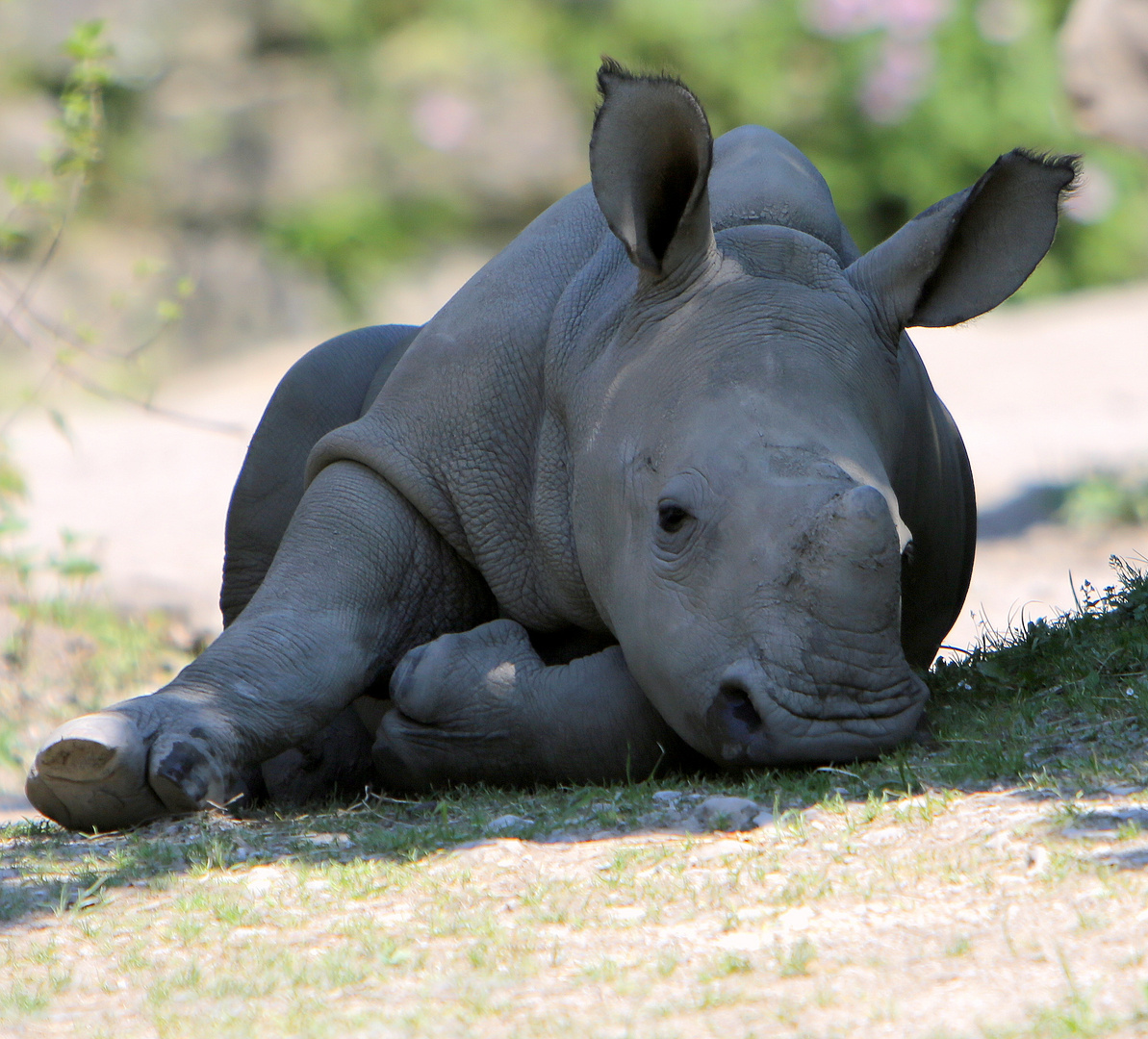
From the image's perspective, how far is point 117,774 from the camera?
3.78 m

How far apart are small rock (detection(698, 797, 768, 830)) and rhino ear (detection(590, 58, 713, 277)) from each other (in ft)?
4.65

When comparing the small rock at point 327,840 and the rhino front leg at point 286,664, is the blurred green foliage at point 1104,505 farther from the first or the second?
the small rock at point 327,840

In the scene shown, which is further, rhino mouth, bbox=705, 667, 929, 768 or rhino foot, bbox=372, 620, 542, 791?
rhino foot, bbox=372, 620, 542, 791

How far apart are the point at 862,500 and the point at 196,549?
22.2 feet

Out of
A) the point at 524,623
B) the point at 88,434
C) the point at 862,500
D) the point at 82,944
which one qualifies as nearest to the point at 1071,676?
the point at 862,500

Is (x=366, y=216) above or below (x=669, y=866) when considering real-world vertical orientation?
above

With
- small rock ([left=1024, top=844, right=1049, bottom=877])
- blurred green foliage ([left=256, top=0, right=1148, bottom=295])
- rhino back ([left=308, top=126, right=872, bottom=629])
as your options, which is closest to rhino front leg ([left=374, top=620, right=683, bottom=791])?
rhino back ([left=308, top=126, right=872, bottom=629])

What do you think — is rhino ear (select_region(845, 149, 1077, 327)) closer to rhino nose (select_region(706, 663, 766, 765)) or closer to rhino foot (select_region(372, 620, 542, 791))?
rhino nose (select_region(706, 663, 766, 765))

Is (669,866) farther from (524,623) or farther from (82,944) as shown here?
(524,623)

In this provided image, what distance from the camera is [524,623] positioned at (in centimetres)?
450

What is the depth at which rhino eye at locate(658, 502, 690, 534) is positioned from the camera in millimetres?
3680

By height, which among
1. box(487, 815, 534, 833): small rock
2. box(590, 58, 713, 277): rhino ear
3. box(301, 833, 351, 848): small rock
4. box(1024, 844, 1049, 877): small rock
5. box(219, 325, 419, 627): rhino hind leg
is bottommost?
box(1024, 844, 1049, 877): small rock

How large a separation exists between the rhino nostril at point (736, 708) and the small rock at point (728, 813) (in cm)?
20

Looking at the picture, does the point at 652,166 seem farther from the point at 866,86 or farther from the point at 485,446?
the point at 866,86
